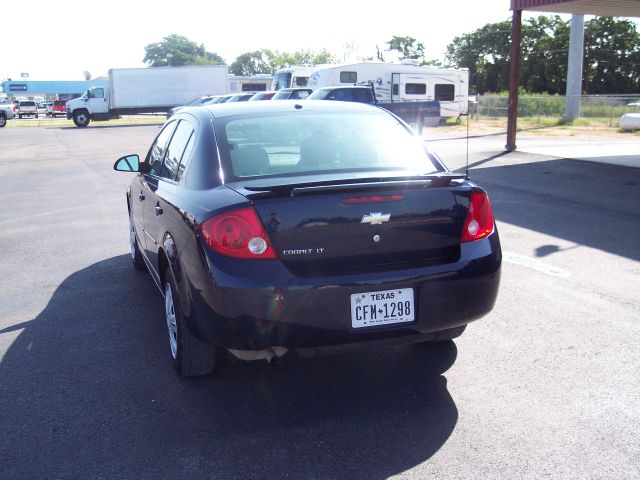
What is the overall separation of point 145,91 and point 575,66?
28.7 meters

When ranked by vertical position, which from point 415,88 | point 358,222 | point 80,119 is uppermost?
point 415,88

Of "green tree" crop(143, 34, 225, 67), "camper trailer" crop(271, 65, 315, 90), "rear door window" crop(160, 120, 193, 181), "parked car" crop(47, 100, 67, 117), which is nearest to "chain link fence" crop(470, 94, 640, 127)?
"camper trailer" crop(271, 65, 315, 90)

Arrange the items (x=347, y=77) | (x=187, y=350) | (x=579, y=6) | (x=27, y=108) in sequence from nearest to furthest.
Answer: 1. (x=187, y=350)
2. (x=579, y=6)
3. (x=347, y=77)
4. (x=27, y=108)

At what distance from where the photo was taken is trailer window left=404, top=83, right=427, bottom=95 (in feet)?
118

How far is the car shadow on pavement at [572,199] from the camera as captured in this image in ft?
26.5

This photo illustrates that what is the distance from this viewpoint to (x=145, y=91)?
155 ft

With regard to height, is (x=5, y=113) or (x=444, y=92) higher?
(x=444, y=92)

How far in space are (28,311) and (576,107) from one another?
112ft

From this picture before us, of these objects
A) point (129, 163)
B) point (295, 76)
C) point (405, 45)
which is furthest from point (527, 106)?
point (405, 45)

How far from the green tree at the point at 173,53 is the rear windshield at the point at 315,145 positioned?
6213 inches

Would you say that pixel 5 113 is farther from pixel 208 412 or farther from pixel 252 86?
pixel 208 412

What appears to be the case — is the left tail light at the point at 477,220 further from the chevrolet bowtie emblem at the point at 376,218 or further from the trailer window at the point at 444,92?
the trailer window at the point at 444,92

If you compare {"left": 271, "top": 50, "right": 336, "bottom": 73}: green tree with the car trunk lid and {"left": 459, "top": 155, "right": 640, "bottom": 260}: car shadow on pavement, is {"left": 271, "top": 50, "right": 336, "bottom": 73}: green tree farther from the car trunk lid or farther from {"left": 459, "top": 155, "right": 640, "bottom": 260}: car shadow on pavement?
the car trunk lid

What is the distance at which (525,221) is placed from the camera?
8992 millimetres
